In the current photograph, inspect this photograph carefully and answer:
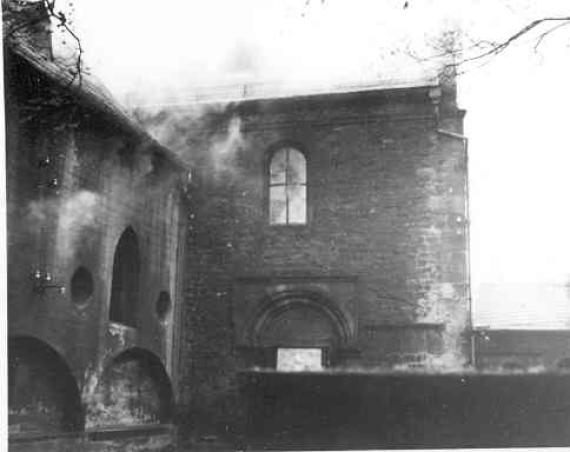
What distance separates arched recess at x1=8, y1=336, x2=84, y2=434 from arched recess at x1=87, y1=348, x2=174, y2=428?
1.47 feet

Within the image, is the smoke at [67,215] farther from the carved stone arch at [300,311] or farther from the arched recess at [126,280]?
the carved stone arch at [300,311]

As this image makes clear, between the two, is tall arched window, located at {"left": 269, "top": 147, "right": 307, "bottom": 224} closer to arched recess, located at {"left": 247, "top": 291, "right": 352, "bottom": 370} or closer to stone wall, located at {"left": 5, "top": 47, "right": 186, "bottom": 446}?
arched recess, located at {"left": 247, "top": 291, "right": 352, "bottom": 370}

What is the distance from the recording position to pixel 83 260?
9.19 metres

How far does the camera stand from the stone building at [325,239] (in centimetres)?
1168

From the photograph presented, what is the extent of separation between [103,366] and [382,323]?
14.1 feet

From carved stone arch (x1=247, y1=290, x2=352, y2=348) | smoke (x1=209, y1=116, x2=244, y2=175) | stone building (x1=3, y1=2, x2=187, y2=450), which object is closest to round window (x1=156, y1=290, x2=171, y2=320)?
stone building (x1=3, y1=2, x2=187, y2=450)

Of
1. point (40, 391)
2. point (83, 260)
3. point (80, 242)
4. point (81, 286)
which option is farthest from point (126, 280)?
point (40, 391)

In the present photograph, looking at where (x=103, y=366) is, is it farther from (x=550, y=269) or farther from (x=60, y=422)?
(x=550, y=269)

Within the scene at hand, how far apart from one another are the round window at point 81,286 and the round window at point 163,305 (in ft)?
6.81

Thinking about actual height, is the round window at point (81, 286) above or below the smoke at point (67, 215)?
below

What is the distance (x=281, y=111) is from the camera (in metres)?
12.6

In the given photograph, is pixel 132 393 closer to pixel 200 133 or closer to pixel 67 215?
pixel 67 215

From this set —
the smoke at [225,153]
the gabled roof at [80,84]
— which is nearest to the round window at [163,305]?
the gabled roof at [80,84]

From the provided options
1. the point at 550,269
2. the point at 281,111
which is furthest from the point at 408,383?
the point at 281,111
